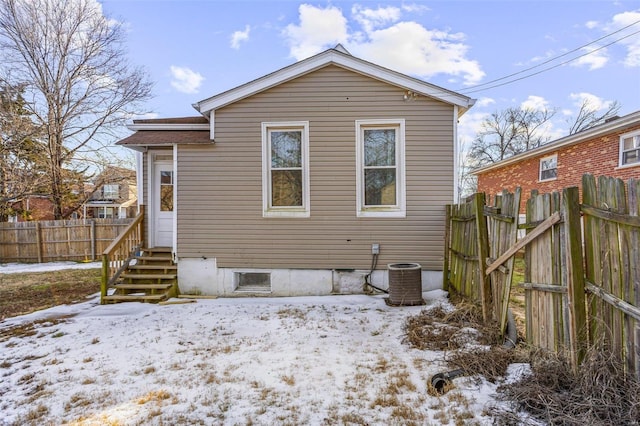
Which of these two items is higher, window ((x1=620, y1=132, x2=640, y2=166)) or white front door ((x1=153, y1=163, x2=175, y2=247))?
window ((x1=620, y1=132, x2=640, y2=166))

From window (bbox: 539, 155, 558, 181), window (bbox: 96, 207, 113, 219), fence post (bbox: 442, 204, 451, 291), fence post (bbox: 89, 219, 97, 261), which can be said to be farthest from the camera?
window (bbox: 96, 207, 113, 219)

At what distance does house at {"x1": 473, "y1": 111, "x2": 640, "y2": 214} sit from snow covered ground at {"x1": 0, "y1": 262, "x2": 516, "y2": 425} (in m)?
8.31

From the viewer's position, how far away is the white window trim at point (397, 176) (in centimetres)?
637

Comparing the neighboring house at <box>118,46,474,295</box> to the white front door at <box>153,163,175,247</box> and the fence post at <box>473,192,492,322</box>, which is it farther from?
the fence post at <box>473,192,492,322</box>

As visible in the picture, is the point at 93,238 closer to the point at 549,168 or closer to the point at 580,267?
the point at 580,267

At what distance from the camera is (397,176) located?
646 centimetres

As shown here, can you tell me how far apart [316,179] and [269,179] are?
3.22 feet

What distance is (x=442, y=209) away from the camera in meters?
6.32

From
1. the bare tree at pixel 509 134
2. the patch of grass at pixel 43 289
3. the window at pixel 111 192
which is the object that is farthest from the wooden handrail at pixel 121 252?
the bare tree at pixel 509 134

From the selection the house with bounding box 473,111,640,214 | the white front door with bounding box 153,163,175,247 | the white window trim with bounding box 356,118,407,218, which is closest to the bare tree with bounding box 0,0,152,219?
the white front door with bounding box 153,163,175,247

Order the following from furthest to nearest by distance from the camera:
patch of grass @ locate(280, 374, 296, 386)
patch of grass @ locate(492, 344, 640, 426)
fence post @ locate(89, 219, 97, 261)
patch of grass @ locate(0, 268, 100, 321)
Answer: fence post @ locate(89, 219, 97, 261)
patch of grass @ locate(0, 268, 100, 321)
patch of grass @ locate(280, 374, 296, 386)
patch of grass @ locate(492, 344, 640, 426)

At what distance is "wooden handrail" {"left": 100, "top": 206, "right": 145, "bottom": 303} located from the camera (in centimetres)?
620

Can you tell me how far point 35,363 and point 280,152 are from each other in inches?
192

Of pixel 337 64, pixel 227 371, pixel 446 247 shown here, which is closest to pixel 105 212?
pixel 337 64
